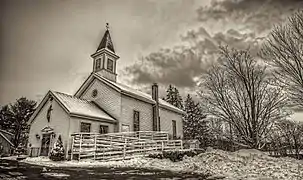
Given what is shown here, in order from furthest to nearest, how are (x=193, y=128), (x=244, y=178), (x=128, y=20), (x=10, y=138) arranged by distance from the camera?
(x=193, y=128), (x=10, y=138), (x=128, y=20), (x=244, y=178)

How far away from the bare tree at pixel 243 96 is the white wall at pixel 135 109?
4.82 m

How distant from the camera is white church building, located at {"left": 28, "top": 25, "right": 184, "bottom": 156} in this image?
10641 millimetres

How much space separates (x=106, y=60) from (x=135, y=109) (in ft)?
13.2

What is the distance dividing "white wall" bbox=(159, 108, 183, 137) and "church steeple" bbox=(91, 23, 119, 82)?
432 cm

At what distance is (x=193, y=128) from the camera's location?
84.1 ft

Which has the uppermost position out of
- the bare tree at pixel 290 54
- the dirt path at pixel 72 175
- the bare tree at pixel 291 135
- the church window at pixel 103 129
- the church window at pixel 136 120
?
the bare tree at pixel 290 54

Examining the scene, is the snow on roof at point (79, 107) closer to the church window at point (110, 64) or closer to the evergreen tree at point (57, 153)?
the evergreen tree at point (57, 153)

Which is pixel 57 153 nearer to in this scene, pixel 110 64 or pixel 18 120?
pixel 110 64

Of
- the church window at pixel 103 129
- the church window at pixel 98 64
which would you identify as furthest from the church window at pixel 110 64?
the church window at pixel 103 129

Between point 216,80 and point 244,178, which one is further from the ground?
point 216,80

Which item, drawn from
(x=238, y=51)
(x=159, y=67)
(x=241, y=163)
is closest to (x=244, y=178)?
(x=241, y=163)

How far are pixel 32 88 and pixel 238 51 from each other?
7.46m

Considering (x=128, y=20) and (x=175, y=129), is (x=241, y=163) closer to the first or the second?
(x=128, y=20)

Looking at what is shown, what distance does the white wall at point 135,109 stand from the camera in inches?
494
